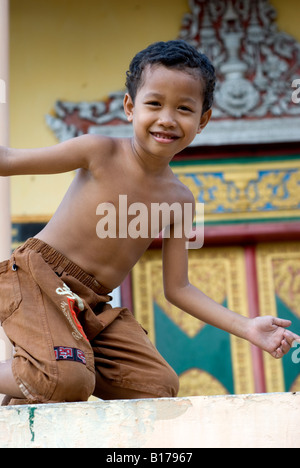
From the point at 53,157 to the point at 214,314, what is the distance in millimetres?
674

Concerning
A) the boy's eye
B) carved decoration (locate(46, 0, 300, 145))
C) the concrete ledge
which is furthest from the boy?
carved decoration (locate(46, 0, 300, 145))

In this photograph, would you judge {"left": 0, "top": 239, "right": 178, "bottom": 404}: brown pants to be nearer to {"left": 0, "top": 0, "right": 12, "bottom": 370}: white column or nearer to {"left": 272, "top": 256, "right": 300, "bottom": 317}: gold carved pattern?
{"left": 0, "top": 0, "right": 12, "bottom": 370}: white column

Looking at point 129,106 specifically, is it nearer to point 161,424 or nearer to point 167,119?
point 167,119

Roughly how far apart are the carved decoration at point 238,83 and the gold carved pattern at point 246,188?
0.56 ft

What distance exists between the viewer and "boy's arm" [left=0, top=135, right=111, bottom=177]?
7.05 feet

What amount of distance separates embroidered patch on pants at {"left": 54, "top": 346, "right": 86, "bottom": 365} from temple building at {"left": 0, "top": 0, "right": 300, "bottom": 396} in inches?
101

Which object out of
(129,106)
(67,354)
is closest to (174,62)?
(129,106)

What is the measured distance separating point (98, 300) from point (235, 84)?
113 inches

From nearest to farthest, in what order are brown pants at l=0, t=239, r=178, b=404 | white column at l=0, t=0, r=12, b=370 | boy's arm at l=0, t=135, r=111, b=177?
1. brown pants at l=0, t=239, r=178, b=404
2. boy's arm at l=0, t=135, r=111, b=177
3. white column at l=0, t=0, r=12, b=370

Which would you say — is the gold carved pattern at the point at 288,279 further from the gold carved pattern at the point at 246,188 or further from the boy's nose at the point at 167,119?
the boy's nose at the point at 167,119

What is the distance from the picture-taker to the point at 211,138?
15.8ft

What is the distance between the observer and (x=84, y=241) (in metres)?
2.34
